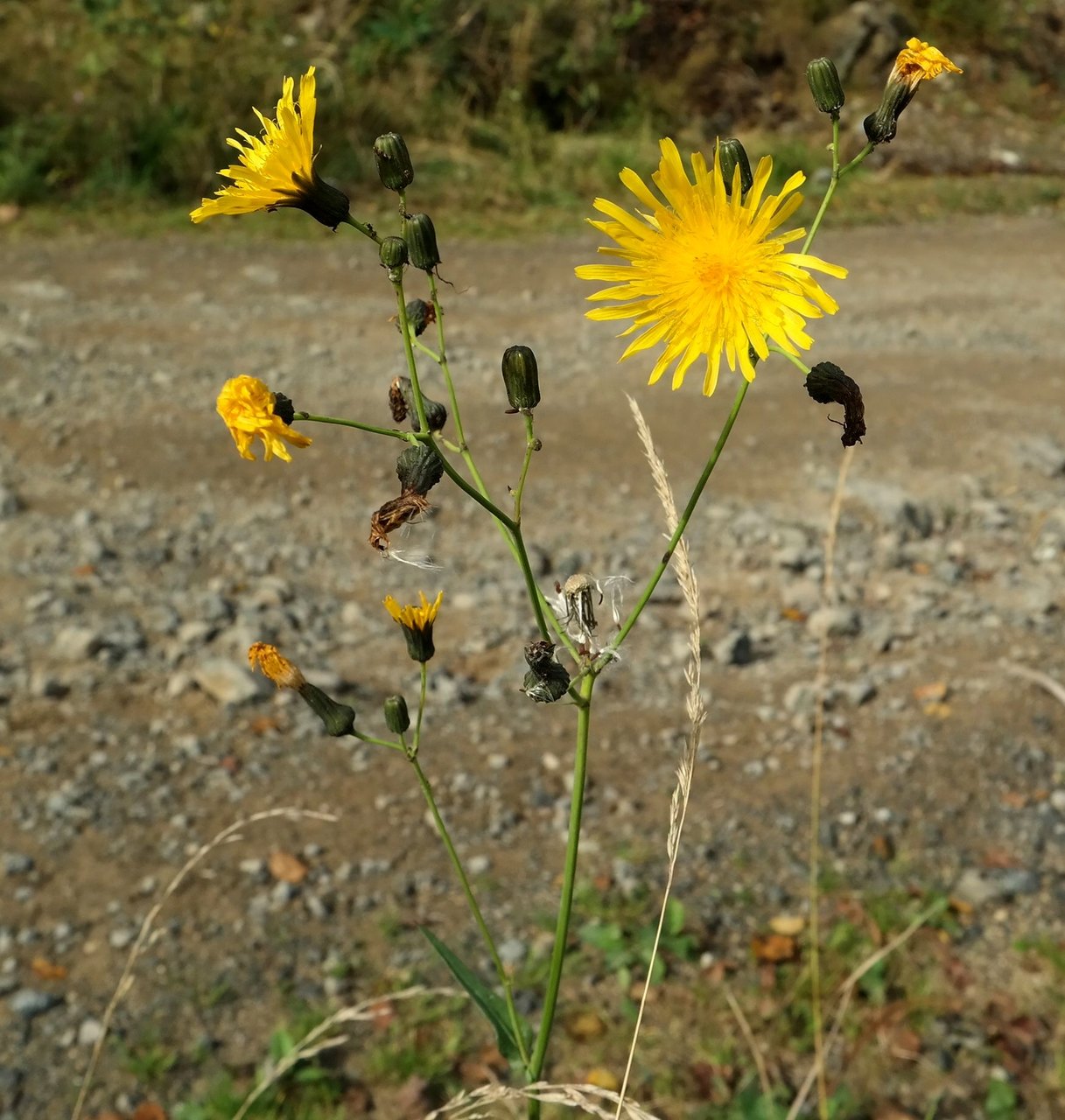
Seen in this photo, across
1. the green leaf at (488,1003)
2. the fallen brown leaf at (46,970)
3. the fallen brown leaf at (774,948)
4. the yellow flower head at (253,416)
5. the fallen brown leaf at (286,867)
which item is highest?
the yellow flower head at (253,416)

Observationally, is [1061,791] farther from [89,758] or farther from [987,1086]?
[89,758]

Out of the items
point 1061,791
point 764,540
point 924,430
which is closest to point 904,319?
point 924,430

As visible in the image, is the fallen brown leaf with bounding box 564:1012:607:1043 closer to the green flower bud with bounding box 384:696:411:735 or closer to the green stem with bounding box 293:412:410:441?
the green flower bud with bounding box 384:696:411:735

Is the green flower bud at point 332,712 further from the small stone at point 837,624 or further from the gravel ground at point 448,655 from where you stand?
the small stone at point 837,624

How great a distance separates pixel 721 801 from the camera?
11.3 ft

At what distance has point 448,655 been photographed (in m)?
3.97

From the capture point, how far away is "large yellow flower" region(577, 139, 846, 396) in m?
1.05

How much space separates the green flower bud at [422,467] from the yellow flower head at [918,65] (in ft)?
1.97

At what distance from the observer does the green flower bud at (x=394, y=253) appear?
1.09 m

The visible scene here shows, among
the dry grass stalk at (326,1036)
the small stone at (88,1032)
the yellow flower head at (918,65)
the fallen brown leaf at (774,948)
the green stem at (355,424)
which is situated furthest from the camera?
the fallen brown leaf at (774,948)

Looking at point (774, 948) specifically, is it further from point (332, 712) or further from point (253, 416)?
point (253, 416)

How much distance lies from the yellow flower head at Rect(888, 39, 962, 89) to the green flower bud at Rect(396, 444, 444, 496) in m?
0.60

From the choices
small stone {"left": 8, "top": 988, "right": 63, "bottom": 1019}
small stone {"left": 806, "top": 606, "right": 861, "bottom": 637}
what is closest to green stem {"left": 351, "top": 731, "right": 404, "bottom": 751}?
small stone {"left": 8, "top": 988, "right": 63, "bottom": 1019}

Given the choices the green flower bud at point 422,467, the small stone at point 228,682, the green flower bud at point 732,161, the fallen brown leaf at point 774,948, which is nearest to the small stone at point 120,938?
the small stone at point 228,682
